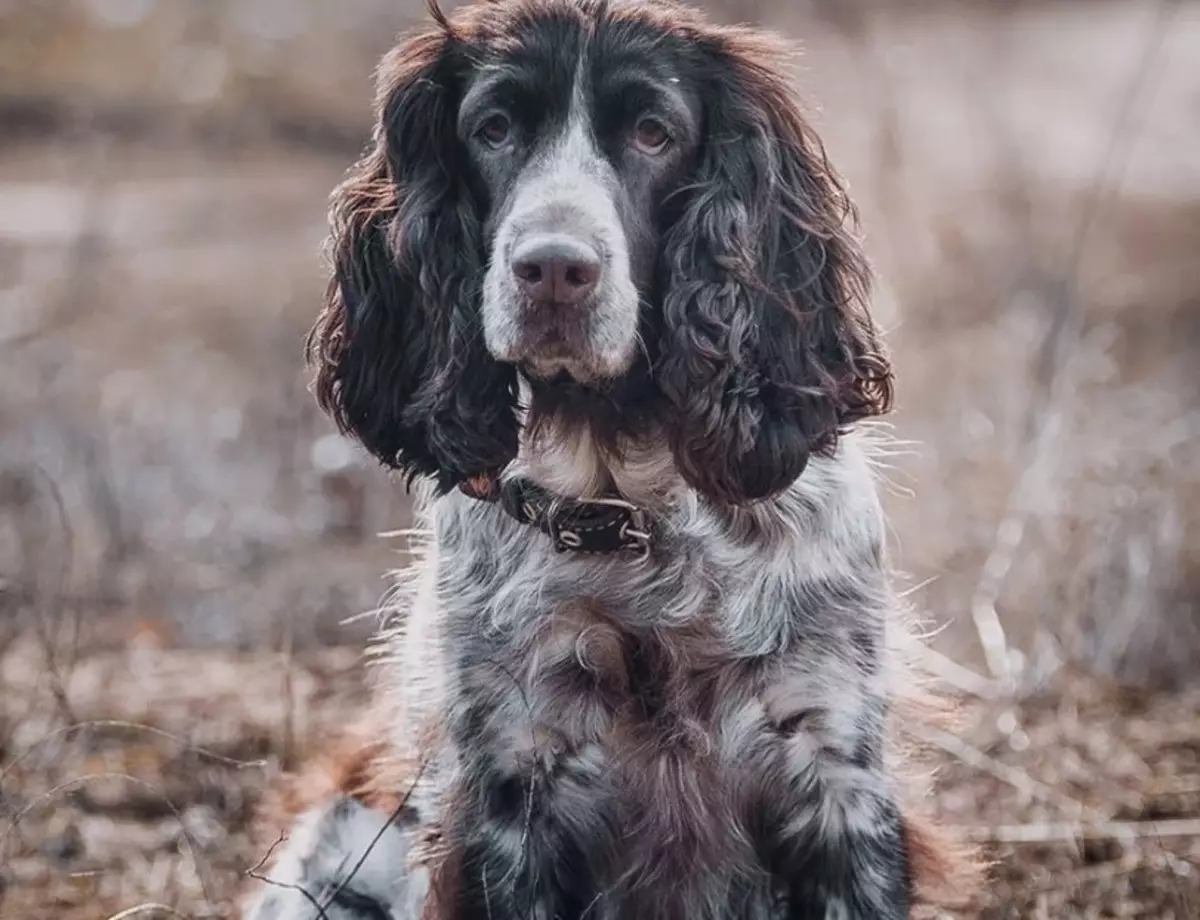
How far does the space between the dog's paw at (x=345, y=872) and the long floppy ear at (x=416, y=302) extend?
2.68 ft

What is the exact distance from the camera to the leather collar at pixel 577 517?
378 cm

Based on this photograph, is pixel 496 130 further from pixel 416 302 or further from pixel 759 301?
pixel 759 301

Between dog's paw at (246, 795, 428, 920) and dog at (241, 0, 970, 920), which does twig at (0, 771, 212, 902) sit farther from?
dog at (241, 0, 970, 920)

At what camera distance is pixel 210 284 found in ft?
40.0

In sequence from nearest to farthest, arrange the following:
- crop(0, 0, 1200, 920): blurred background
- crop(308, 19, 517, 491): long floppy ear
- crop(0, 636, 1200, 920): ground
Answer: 1. crop(308, 19, 517, 491): long floppy ear
2. crop(0, 636, 1200, 920): ground
3. crop(0, 0, 1200, 920): blurred background

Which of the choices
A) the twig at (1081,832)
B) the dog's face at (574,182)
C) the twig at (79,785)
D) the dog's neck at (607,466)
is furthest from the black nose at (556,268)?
the twig at (1081,832)

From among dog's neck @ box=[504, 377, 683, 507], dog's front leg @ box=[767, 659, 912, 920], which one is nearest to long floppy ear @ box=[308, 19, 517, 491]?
dog's neck @ box=[504, 377, 683, 507]

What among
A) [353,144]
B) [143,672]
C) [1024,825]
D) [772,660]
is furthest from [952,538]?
[353,144]

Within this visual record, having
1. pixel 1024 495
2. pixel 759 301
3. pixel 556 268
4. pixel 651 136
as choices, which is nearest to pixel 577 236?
pixel 556 268

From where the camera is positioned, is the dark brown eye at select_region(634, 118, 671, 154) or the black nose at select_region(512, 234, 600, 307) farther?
the dark brown eye at select_region(634, 118, 671, 154)

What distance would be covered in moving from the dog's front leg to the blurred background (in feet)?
2.64

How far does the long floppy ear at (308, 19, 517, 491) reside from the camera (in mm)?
3775

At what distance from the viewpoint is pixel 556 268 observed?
132 inches

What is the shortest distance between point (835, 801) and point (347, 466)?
15.1 ft
